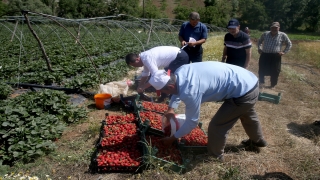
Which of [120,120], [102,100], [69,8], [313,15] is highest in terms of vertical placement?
[313,15]

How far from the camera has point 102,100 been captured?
493 cm

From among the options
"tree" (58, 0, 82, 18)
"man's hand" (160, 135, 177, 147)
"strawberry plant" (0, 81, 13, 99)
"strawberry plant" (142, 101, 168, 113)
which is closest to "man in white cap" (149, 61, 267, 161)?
"man's hand" (160, 135, 177, 147)

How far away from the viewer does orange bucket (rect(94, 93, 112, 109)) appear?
4.93m

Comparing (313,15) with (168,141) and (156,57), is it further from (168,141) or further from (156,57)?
(168,141)

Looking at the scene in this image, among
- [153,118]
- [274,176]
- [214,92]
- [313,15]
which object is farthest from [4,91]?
[313,15]

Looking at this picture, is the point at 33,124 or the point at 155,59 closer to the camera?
the point at 33,124

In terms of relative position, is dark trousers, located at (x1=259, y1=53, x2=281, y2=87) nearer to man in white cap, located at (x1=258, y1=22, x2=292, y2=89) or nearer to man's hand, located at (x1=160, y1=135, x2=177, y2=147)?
man in white cap, located at (x1=258, y1=22, x2=292, y2=89)

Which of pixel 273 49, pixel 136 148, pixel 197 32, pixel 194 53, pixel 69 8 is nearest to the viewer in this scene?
pixel 136 148

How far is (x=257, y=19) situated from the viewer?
158 ft

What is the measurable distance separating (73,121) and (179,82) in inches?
102

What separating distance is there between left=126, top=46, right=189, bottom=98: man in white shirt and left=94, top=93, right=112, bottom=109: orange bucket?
2.36ft

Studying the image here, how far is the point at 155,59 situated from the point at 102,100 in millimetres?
1459

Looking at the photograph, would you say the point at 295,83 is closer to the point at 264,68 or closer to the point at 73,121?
the point at 264,68

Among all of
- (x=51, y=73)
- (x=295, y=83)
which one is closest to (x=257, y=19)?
(x=295, y=83)
